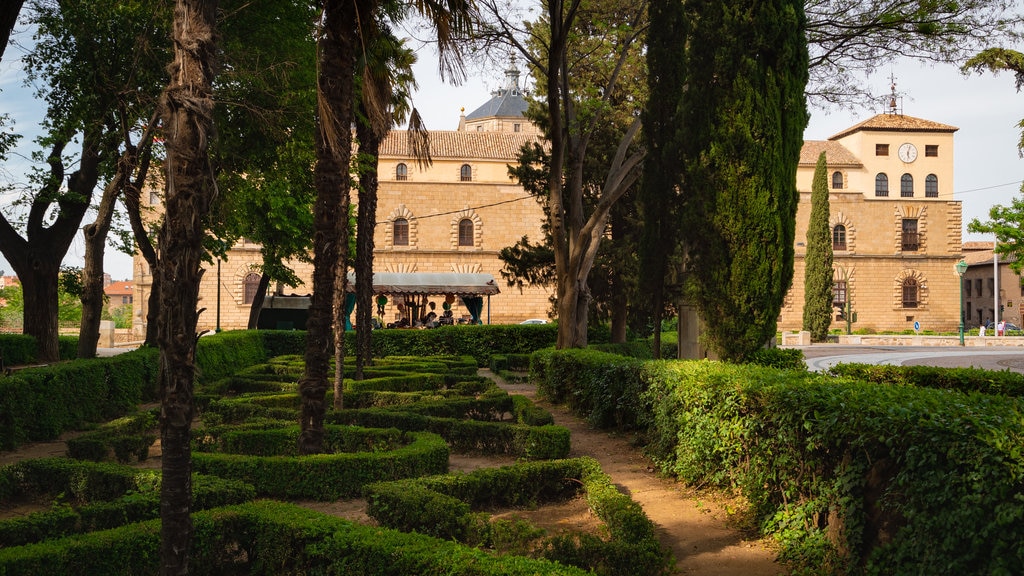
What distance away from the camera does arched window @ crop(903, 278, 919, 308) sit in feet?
154

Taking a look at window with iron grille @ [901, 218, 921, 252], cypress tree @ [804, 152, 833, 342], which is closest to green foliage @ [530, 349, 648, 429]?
cypress tree @ [804, 152, 833, 342]

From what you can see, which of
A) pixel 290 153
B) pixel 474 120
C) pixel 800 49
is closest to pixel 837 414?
pixel 800 49

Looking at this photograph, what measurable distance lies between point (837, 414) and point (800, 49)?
8701 millimetres

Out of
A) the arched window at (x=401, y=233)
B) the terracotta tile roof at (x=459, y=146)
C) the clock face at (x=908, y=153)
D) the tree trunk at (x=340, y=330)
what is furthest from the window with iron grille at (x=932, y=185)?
the tree trunk at (x=340, y=330)

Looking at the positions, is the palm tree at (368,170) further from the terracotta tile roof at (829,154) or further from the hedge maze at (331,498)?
the terracotta tile roof at (829,154)

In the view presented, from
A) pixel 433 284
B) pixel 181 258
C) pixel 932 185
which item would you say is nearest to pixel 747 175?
pixel 181 258

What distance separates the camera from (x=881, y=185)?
48.2m

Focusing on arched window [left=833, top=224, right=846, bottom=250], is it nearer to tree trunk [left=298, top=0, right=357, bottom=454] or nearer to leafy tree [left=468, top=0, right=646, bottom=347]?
leafy tree [left=468, top=0, right=646, bottom=347]

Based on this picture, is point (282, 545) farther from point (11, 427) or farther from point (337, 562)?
point (11, 427)

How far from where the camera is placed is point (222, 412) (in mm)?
10328

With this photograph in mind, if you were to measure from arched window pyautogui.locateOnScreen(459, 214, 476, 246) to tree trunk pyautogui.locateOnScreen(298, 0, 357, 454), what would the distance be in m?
35.8

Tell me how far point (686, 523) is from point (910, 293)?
46.8m

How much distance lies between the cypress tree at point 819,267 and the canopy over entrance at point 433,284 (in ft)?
55.9

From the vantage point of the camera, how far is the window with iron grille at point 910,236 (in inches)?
1874
